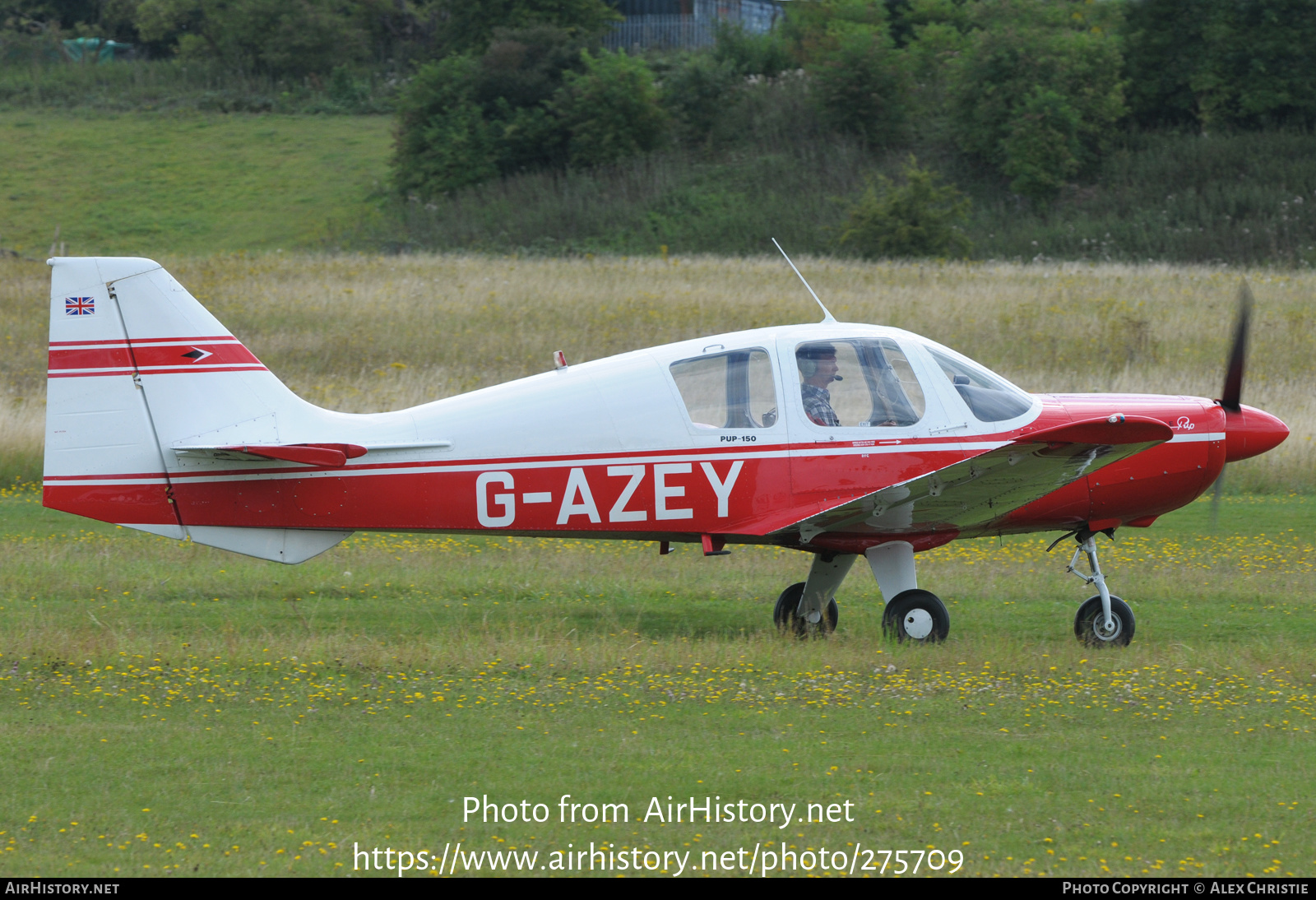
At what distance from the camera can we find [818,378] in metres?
9.04

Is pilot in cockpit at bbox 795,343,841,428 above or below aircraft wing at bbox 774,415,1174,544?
above

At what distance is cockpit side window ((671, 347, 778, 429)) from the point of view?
898 cm

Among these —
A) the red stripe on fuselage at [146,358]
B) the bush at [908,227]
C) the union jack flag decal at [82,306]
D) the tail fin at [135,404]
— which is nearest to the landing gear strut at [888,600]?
the tail fin at [135,404]

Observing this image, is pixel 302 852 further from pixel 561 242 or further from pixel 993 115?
pixel 993 115

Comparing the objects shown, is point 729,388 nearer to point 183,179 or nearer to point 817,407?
point 817,407

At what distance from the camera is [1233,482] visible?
1719cm

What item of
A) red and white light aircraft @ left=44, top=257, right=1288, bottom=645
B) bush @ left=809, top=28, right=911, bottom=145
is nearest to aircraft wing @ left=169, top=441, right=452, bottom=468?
red and white light aircraft @ left=44, top=257, right=1288, bottom=645

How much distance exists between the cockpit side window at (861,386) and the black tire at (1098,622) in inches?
75.2

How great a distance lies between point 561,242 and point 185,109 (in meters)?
25.9

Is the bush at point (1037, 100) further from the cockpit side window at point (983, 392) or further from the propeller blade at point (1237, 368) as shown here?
the cockpit side window at point (983, 392)

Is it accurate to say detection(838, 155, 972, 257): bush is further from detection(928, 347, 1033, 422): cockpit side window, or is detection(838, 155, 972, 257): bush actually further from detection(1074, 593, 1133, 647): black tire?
detection(1074, 593, 1133, 647): black tire

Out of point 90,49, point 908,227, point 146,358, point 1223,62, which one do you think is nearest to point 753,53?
point 1223,62

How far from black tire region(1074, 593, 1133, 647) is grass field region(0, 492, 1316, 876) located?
182mm
